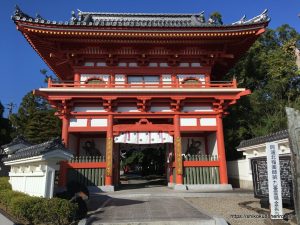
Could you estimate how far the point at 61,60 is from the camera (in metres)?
18.4

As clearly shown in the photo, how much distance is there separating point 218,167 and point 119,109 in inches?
263

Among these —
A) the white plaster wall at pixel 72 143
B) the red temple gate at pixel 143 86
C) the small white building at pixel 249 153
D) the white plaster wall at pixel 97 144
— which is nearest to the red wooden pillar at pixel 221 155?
the red temple gate at pixel 143 86

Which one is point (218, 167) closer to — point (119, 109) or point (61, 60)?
point (119, 109)

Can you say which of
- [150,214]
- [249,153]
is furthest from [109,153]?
[249,153]

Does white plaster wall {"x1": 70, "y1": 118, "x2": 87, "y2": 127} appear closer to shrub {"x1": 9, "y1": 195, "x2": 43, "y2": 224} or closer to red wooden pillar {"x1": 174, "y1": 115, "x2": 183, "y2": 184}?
red wooden pillar {"x1": 174, "y1": 115, "x2": 183, "y2": 184}

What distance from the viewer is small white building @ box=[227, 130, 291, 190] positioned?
405 inches

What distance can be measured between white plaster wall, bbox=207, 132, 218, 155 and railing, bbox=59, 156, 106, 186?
6629 millimetres

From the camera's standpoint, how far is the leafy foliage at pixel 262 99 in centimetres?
2008

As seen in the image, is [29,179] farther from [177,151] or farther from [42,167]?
[177,151]

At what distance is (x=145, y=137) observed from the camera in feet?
53.3

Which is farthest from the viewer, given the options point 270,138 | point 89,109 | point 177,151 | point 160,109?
point 160,109

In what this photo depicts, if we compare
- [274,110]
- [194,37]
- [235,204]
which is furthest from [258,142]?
[274,110]

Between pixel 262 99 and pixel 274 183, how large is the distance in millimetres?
14663

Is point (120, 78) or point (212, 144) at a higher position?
point (120, 78)
